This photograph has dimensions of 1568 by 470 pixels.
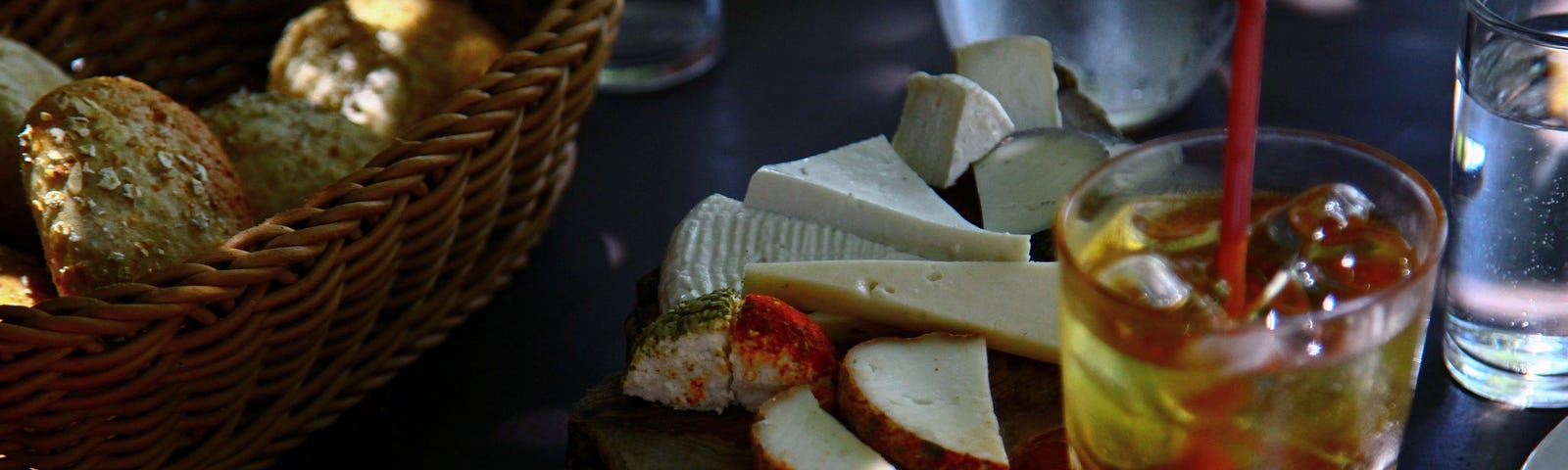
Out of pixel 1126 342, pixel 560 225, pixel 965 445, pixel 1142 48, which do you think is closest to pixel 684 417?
pixel 965 445

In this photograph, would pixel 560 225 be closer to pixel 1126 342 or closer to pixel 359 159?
pixel 359 159

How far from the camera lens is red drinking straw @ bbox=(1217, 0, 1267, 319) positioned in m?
0.53

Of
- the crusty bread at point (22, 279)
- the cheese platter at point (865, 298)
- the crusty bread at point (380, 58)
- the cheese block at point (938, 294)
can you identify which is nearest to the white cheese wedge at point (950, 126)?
the cheese platter at point (865, 298)

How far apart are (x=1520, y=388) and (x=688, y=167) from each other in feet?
2.05

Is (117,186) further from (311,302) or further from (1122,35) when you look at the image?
(1122,35)

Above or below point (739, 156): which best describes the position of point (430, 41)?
above

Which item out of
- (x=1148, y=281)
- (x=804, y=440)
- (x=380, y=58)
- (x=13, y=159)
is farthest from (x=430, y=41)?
(x=1148, y=281)

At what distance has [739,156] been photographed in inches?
44.6

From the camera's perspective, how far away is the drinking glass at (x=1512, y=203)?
693 millimetres

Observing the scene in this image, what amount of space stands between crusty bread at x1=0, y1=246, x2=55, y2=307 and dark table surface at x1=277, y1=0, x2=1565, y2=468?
0.17 m

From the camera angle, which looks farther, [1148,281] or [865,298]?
[865,298]

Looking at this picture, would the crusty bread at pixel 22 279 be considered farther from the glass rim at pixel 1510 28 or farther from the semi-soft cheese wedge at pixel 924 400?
the glass rim at pixel 1510 28

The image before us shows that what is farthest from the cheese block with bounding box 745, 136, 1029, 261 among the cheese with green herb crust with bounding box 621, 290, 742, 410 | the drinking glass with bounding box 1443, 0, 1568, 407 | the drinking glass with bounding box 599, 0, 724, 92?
the drinking glass with bounding box 599, 0, 724, 92

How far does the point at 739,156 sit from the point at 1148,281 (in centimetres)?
58
